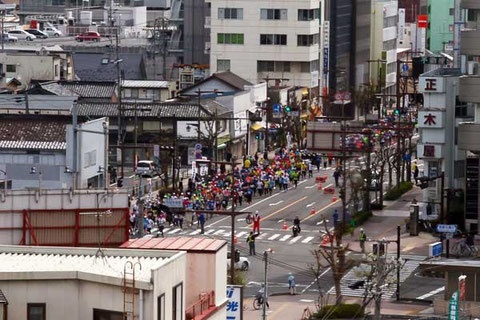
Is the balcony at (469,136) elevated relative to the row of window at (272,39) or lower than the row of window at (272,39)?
lower

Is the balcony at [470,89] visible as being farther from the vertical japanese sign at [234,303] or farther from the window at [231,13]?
the window at [231,13]

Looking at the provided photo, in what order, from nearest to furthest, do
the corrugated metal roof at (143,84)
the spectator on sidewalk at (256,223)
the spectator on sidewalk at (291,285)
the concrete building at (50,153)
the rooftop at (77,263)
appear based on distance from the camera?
the rooftop at (77,263) < the spectator on sidewalk at (291,285) < the spectator on sidewalk at (256,223) < the concrete building at (50,153) < the corrugated metal roof at (143,84)

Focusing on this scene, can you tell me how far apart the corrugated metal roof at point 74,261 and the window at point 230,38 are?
343 ft

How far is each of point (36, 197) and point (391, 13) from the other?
135795 millimetres

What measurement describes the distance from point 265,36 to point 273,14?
1730 millimetres

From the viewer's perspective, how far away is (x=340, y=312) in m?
56.0

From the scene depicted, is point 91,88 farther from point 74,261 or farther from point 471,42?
point 74,261

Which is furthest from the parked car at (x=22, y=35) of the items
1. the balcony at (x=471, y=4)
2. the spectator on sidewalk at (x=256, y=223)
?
the balcony at (x=471, y=4)

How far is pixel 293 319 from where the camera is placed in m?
→ 56.5

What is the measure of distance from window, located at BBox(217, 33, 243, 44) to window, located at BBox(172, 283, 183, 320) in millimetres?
105623

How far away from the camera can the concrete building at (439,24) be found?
176875 millimetres

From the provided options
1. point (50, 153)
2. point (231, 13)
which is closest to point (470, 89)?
point (50, 153)

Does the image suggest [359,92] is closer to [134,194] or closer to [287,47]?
[287,47]

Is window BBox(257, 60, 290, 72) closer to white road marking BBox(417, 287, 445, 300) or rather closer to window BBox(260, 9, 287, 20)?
window BBox(260, 9, 287, 20)
